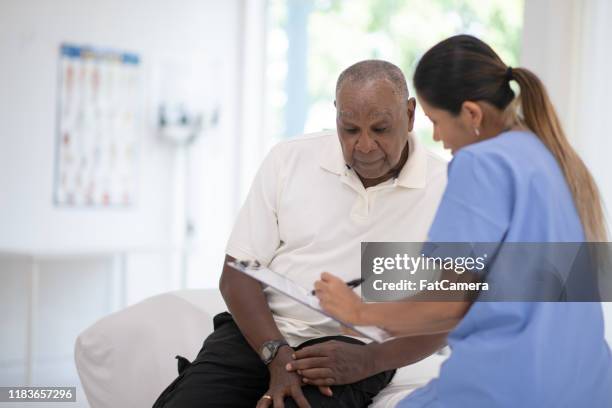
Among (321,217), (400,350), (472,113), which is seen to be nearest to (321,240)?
(321,217)

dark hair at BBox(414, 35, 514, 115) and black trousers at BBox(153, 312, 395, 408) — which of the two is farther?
black trousers at BBox(153, 312, 395, 408)

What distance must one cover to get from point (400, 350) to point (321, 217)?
383mm

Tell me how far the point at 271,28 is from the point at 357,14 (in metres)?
0.70

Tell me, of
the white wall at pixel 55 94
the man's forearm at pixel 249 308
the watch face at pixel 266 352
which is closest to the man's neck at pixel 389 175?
the man's forearm at pixel 249 308

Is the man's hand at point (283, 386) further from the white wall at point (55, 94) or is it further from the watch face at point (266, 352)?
the white wall at point (55, 94)

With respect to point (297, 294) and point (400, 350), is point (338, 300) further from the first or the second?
point (400, 350)

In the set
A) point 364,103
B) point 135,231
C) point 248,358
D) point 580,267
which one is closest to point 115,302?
point 135,231

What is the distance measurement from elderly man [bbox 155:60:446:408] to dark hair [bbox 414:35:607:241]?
1.51ft

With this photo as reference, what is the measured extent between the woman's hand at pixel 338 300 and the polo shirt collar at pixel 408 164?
22.8 inches

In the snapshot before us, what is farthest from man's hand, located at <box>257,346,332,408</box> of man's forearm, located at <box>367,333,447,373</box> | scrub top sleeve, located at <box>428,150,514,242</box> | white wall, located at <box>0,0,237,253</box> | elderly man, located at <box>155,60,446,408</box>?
white wall, located at <box>0,0,237,253</box>

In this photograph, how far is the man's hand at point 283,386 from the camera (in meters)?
1.69

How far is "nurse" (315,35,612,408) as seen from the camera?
1.24 m

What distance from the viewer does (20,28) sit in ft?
13.7

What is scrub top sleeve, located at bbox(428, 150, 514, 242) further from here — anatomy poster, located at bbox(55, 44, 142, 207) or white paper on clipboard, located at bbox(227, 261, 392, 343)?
anatomy poster, located at bbox(55, 44, 142, 207)
